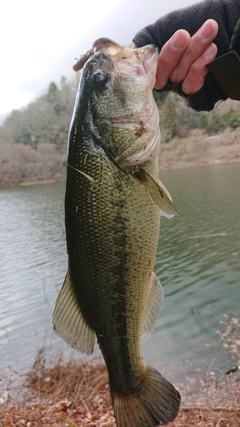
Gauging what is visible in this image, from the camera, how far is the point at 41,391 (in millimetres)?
6477

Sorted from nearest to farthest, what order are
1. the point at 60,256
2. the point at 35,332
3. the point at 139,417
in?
the point at 139,417 < the point at 35,332 < the point at 60,256

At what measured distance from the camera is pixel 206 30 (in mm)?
2195

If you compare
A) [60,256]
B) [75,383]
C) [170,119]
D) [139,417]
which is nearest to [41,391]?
[75,383]

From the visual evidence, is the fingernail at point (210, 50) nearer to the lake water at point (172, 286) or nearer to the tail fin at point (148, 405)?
the tail fin at point (148, 405)

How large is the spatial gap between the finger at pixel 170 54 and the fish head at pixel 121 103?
0.96 feet

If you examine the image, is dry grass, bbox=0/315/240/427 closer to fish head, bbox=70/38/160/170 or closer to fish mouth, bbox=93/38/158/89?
fish head, bbox=70/38/160/170

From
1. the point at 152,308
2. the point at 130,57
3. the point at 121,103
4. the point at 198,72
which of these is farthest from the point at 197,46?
the point at 152,308

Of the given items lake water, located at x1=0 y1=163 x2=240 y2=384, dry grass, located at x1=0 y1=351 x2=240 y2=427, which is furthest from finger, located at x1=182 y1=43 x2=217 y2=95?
lake water, located at x1=0 y1=163 x2=240 y2=384

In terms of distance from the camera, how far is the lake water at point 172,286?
7.86 meters

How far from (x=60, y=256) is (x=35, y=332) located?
20.1ft

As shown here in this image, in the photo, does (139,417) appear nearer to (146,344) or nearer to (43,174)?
(146,344)

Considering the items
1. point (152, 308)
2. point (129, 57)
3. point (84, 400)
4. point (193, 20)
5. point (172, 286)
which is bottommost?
point (172, 286)

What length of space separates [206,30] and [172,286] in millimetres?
9300

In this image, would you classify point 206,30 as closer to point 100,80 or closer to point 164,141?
point 100,80
